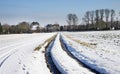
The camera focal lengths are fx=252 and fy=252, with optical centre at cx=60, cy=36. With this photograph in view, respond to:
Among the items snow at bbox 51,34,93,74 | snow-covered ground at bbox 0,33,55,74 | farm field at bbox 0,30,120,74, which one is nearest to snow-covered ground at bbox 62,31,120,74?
farm field at bbox 0,30,120,74

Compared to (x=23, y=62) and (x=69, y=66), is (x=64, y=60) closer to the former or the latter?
(x=23, y=62)

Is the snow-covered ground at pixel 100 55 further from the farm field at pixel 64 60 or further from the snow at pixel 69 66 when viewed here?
the snow at pixel 69 66

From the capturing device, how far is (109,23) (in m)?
152

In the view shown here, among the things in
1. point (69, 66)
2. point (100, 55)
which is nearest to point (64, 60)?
point (69, 66)

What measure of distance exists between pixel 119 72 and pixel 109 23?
145 m

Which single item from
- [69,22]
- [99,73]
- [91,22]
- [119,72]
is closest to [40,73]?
[99,73]

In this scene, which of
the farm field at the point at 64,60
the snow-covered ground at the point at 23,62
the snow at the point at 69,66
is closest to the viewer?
the snow at the point at 69,66

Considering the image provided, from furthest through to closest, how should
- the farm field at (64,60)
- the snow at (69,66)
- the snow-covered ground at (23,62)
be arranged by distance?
the snow-covered ground at (23,62)
the farm field at (64,60)
the snow at (69,66)

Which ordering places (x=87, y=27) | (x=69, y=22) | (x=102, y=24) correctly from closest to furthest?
(x=102, y=24) → (x=87, y=27) → (x=69, y=22)

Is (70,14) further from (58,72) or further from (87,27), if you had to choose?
(58,72)

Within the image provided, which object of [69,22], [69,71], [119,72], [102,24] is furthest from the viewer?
[69,22]

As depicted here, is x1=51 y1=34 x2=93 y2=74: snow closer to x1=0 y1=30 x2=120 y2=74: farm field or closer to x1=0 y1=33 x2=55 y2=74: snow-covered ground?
x1=0 y1=30 x2=120 y2=74: farm field

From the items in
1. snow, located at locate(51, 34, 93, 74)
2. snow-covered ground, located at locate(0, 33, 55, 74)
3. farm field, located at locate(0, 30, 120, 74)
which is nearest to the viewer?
snow, located at locate(51, 34, 93, 74)

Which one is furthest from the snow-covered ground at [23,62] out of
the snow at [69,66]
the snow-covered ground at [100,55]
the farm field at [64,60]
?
the snow-covered ground at [100,55]
